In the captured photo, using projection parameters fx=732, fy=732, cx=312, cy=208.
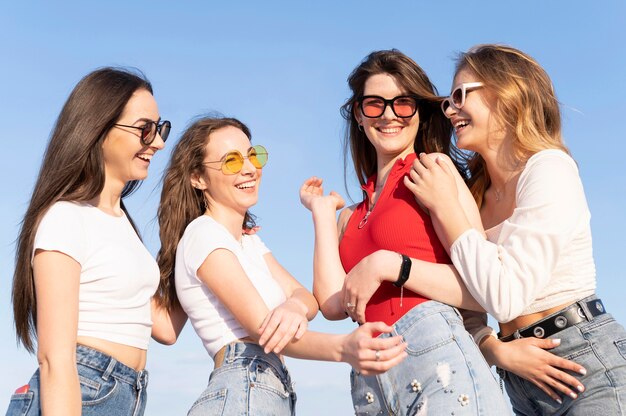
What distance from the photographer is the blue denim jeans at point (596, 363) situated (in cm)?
457

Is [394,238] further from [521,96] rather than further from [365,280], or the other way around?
[521,96]

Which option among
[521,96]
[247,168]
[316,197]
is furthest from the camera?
[316,197]

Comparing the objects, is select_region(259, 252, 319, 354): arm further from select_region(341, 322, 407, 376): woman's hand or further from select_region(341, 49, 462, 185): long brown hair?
select_region(341, 49, 462, 185): long brown hair

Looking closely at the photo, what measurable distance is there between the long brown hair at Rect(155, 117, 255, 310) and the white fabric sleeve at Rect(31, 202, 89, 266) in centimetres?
92

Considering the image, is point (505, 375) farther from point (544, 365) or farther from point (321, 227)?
point (321, 227)

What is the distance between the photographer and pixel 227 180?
5.58 m

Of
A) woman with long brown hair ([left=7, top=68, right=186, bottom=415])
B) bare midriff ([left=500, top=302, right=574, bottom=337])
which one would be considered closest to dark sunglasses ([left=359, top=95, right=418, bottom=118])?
woman with long brown hair ([left=7, top=68, right=186, bottom=415])

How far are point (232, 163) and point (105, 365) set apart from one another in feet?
5.93

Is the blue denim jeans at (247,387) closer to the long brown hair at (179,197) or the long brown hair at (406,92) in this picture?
the long brown hair at (179,197)

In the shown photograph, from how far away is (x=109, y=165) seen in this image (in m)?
5.14

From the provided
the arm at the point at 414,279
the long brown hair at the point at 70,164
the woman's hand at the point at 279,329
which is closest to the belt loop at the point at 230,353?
the woman's hand at the point at 279,329

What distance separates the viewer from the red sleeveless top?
4.82 metres

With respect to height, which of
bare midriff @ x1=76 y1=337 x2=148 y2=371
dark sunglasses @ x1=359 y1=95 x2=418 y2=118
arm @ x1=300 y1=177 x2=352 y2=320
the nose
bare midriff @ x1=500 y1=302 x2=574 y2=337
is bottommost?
bare midriff @ x1=500 y1=302 x2=574 y2=337

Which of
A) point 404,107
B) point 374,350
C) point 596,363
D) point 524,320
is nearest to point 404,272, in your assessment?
point 374,350
